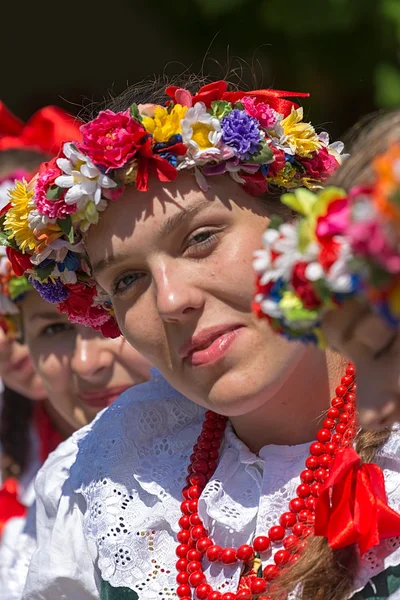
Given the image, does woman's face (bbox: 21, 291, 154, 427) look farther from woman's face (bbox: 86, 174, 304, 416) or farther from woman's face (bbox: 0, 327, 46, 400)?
woman's face (bbox: 86, 174, 304, 416)

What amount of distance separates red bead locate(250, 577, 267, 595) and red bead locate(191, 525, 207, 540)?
0.62 feet

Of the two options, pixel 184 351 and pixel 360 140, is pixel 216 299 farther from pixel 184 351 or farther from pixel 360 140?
pixel 360 140

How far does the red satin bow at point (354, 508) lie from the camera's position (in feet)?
5.99

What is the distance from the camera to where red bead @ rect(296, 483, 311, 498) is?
82.0 inches

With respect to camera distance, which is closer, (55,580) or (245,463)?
(245,463)

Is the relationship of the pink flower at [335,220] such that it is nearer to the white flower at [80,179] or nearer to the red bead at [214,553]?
the white flower at [80,179]

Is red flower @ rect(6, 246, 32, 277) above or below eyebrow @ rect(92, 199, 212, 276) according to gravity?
below

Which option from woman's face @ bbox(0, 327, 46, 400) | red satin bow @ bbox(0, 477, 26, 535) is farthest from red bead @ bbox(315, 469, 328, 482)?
red satin bow @ bbox(0, 477, 26, 535)

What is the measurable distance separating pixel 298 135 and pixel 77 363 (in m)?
1.15

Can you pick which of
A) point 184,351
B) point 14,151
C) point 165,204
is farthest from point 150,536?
Answer: point 14,151

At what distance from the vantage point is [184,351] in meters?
2.08

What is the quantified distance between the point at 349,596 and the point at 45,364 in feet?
5.06

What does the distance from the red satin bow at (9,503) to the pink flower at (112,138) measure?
1.74 metres

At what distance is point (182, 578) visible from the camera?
84.4 inches
